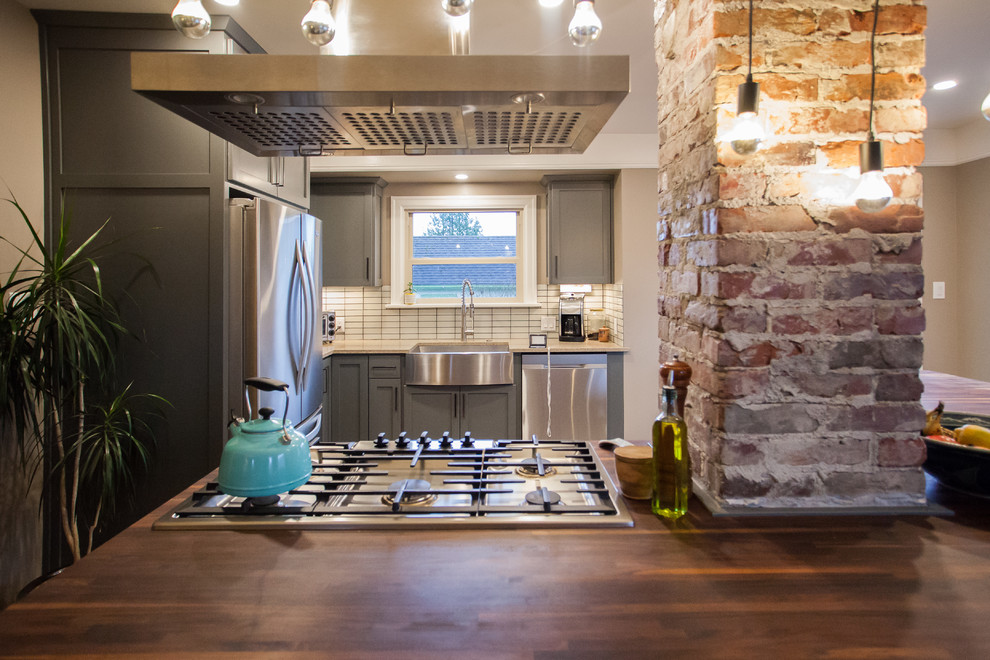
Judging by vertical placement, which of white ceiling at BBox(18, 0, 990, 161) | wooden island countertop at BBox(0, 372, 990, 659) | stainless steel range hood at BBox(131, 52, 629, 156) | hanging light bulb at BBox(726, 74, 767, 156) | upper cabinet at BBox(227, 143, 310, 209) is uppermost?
white ceiling at BBox(18, 0, 990, 161)

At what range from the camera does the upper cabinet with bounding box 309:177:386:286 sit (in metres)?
4.54

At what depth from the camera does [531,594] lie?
848 mm

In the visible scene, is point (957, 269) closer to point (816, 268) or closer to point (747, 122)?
point (816, 268)

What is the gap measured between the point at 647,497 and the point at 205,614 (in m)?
0.85

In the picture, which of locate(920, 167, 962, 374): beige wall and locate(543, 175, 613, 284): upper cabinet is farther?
locate(543, 175, 613, 284): upper cabinet

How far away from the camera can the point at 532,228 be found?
16.3ft

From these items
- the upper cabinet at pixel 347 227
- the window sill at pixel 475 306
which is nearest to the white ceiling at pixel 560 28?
the upper cabinet at pixel 347 227

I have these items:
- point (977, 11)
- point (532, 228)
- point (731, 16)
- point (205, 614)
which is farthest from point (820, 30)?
point (532, 228)

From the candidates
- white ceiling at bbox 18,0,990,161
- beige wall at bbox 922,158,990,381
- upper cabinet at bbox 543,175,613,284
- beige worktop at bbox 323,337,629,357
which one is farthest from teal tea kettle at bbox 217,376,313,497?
beige wall at bbox 922,158,990,381

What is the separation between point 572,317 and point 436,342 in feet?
3.85

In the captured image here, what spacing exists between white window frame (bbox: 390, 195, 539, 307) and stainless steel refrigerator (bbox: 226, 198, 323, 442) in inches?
77.7

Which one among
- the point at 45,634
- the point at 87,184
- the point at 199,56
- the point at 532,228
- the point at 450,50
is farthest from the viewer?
the point at 532,228

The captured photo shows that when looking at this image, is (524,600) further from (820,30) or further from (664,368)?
(820,30)

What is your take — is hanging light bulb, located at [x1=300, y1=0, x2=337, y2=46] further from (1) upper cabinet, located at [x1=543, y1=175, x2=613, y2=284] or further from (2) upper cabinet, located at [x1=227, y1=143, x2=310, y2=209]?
(1) upper cabinet, located at [x1=543, y1=175, x2=613, y2=284]
